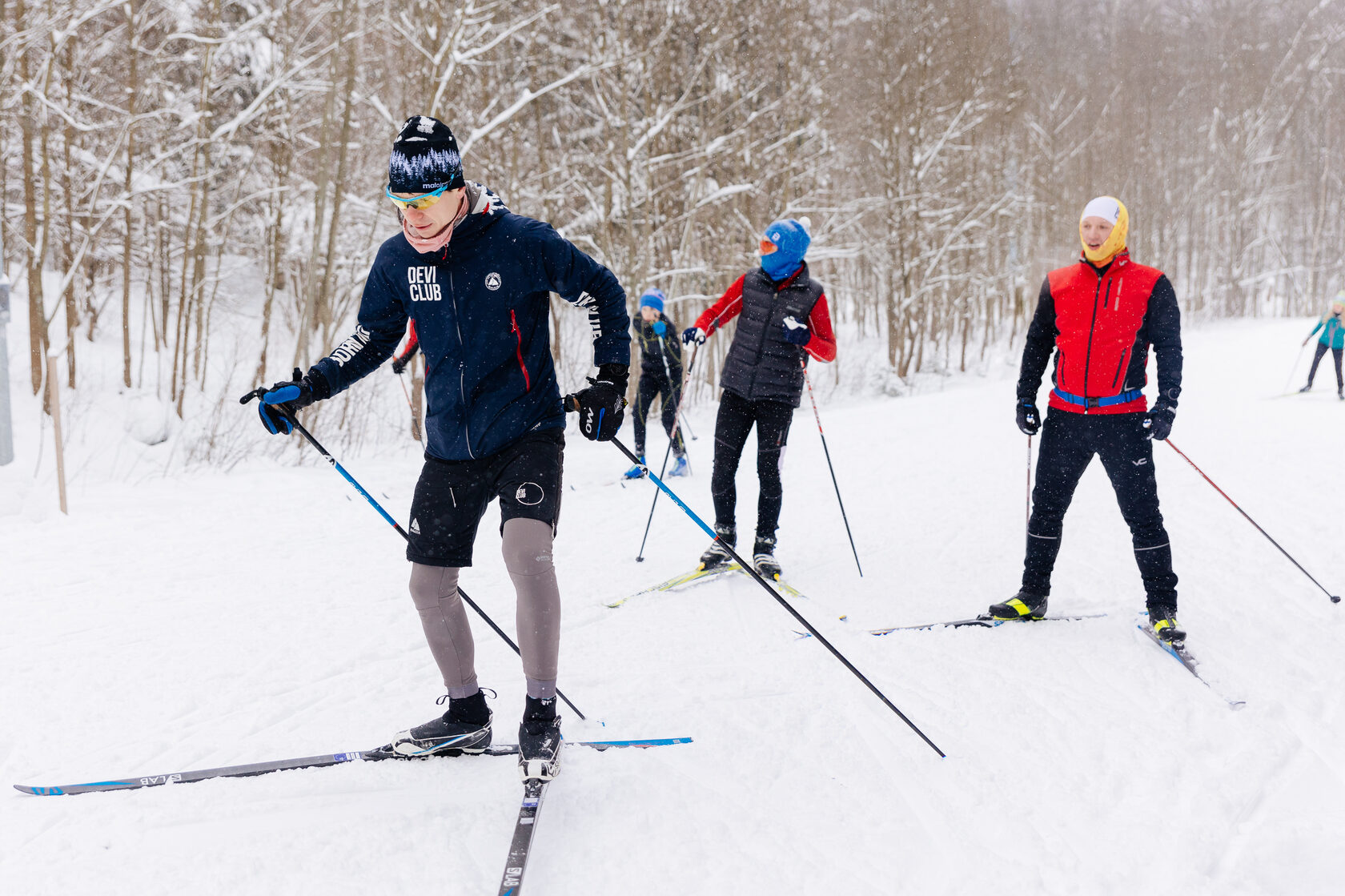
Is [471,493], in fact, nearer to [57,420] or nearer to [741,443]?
[741,443]

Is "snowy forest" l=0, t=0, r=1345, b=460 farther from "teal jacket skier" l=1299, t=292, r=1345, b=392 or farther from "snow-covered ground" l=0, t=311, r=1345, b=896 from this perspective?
"teal jacket skier" l=1299, t=292, r=1345, b=392

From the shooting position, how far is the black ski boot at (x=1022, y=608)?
3.88 metres

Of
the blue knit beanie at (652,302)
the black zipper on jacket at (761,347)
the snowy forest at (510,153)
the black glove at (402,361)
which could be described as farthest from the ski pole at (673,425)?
the snowy forest at (510,153)

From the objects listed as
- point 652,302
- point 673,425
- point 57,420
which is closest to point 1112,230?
point 673,425

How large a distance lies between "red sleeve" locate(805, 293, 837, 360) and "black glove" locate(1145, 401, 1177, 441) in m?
1.58

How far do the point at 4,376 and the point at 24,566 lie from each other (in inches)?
155

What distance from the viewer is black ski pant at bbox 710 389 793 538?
4.52 meters

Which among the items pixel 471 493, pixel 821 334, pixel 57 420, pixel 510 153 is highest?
pixel 510 153

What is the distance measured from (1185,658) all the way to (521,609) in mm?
2808

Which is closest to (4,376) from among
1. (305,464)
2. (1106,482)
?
(305,464)

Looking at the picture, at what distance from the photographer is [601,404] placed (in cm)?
246

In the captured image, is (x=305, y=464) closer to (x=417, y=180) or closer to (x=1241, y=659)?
(x=417, y=180)

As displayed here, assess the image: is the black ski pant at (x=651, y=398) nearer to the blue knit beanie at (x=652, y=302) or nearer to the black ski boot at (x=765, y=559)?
the blue knit beanie at (x=652, y=302)

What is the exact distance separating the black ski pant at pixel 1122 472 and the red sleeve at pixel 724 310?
1.84m
